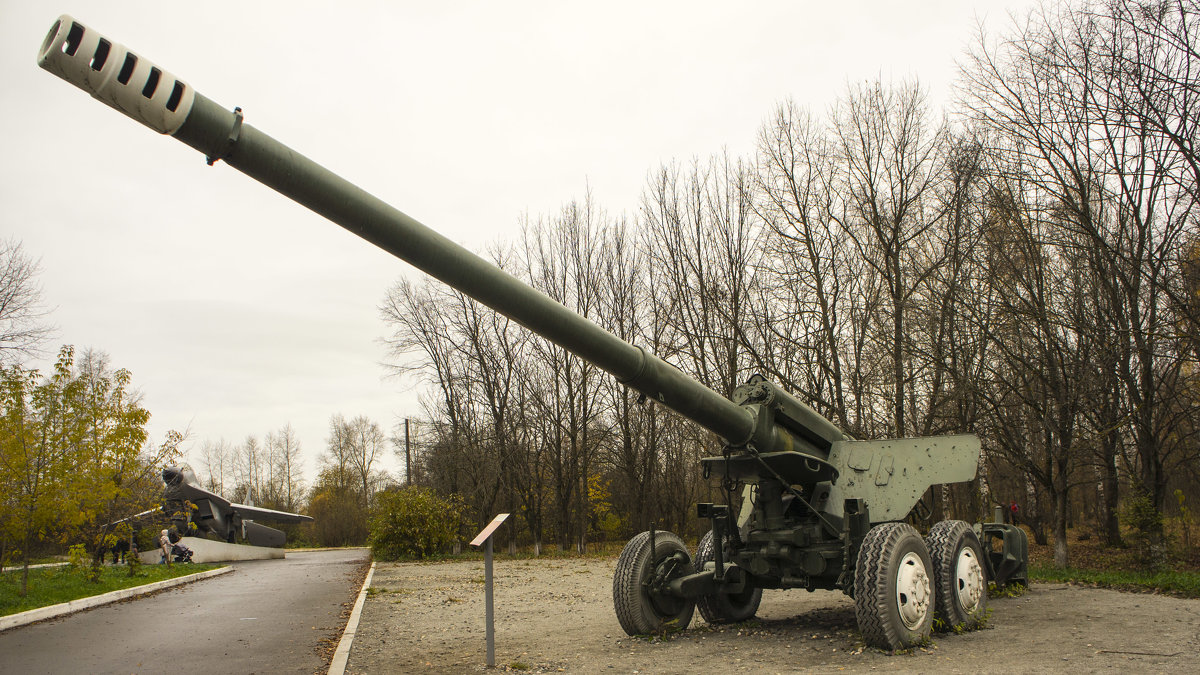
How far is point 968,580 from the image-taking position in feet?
25.8

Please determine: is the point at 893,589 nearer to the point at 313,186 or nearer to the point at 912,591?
the point at 912,591

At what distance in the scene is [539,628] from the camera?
9.27 metres

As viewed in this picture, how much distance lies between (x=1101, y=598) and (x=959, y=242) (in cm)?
856

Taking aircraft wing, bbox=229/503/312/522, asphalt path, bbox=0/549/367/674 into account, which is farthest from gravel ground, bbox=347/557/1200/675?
aircraft wing, bbox=229/503/312/522

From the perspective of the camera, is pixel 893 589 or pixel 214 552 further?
pixel 214 552

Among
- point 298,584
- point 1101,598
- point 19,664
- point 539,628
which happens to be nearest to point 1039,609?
point 1101,598

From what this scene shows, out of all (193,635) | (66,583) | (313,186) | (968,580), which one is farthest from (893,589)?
(66,583)

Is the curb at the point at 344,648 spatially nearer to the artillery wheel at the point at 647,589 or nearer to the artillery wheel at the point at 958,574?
the artillery wheel at the point at 647,589

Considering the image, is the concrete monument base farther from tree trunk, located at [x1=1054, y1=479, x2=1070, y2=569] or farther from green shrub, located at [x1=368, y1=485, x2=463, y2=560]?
tree trunk, located at [x1=1054, y1=479, x2=1070, y2=569]

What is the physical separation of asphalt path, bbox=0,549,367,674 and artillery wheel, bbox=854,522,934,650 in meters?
4.78

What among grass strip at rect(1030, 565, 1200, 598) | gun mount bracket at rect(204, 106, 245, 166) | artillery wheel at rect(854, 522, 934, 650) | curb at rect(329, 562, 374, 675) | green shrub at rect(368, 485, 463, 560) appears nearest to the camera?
gun mount bracket at rect(204, 106, 245, 166)

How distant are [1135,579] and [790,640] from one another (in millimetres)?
8084

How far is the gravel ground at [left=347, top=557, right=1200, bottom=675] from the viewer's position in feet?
20.7

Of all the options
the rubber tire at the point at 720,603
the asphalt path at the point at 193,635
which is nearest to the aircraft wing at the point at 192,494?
the asphalt path at the point at 193,635
